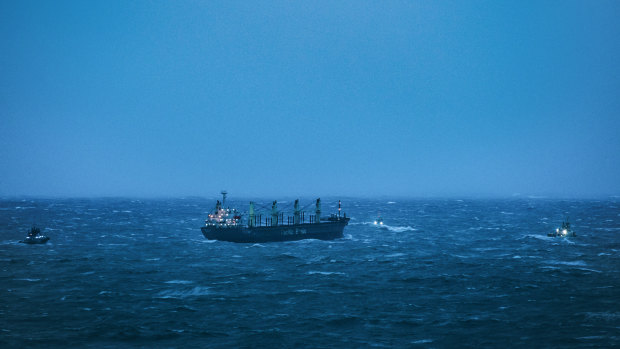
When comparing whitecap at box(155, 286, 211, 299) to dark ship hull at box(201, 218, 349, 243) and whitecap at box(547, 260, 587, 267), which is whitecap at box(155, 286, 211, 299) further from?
whitecap at box(547, 260, 587, 267)

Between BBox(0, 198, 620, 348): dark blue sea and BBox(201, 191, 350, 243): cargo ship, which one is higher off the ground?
BBox(201, 191, 350, 243): cargo ship

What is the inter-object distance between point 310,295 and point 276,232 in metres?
50.4

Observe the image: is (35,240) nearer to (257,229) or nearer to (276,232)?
(257,229)

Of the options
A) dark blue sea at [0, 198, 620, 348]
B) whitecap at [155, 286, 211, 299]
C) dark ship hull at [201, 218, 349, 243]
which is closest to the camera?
dark blue sea at [0, 198, 620, 348]

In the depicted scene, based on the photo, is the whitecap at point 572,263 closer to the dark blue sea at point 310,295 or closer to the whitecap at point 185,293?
the dark blue sea at point 310,295

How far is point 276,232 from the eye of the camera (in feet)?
330

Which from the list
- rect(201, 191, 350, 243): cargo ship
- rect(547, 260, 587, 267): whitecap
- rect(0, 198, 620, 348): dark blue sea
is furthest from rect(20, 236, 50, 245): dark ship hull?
rect(547, 260, 587, 267): whitecap

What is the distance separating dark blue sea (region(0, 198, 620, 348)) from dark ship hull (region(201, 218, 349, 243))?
5.74m

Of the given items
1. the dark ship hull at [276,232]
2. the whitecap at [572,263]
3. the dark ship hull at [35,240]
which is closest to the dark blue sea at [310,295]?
the whitecap at [572,263]

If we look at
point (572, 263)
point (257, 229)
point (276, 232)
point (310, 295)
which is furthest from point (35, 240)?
point (572, 263)

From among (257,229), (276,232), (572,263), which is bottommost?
(572,263)

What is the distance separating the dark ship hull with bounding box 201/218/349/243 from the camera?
9662 cm

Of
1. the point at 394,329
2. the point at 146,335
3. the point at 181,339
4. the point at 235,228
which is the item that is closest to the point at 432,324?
A: the point at 394,329

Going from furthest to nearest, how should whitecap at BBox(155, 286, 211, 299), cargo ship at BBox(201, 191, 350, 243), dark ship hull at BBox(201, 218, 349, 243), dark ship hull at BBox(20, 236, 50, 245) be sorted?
cargo ship at BBox(201, 191, 350, 243), dark ship hull at BBox(201, 218, 349, 243), dark ship hull at BBox(20, 236, 50, 245), whitecap at BBox(155, 286, 211, 299)
